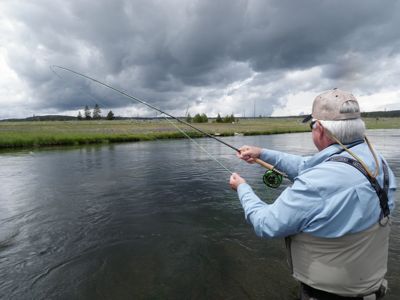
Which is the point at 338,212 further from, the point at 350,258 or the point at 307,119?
the point at 307,119

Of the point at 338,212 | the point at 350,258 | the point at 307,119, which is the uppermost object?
the point at 307,119

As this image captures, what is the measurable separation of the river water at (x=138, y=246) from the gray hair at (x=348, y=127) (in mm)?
4007

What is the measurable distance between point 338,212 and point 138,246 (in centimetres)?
625

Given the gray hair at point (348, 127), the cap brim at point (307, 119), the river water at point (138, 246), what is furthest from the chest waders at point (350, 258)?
the river water at point (138, 246)

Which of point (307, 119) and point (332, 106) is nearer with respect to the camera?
point (332, 106)

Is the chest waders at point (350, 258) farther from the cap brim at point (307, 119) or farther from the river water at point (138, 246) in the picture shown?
the river water at point (138, 246)

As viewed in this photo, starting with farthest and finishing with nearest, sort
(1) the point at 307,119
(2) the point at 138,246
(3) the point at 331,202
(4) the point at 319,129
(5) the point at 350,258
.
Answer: (2) the point at 138,246
(1) the point at 307,119
(4) the point at 319,129
(5) the point at 350,258
(3) the point at 331,202

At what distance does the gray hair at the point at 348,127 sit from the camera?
7.61 feet

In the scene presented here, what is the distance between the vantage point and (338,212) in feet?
7.05

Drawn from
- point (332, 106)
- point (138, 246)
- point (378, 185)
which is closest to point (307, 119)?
point (332, 106)

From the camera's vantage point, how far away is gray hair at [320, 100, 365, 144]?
2318 millimetres

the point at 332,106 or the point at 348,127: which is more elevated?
the point at 332,106

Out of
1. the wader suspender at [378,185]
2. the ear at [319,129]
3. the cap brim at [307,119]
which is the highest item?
the cap brim at [307,119]

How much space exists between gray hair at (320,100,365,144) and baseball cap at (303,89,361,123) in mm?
26
